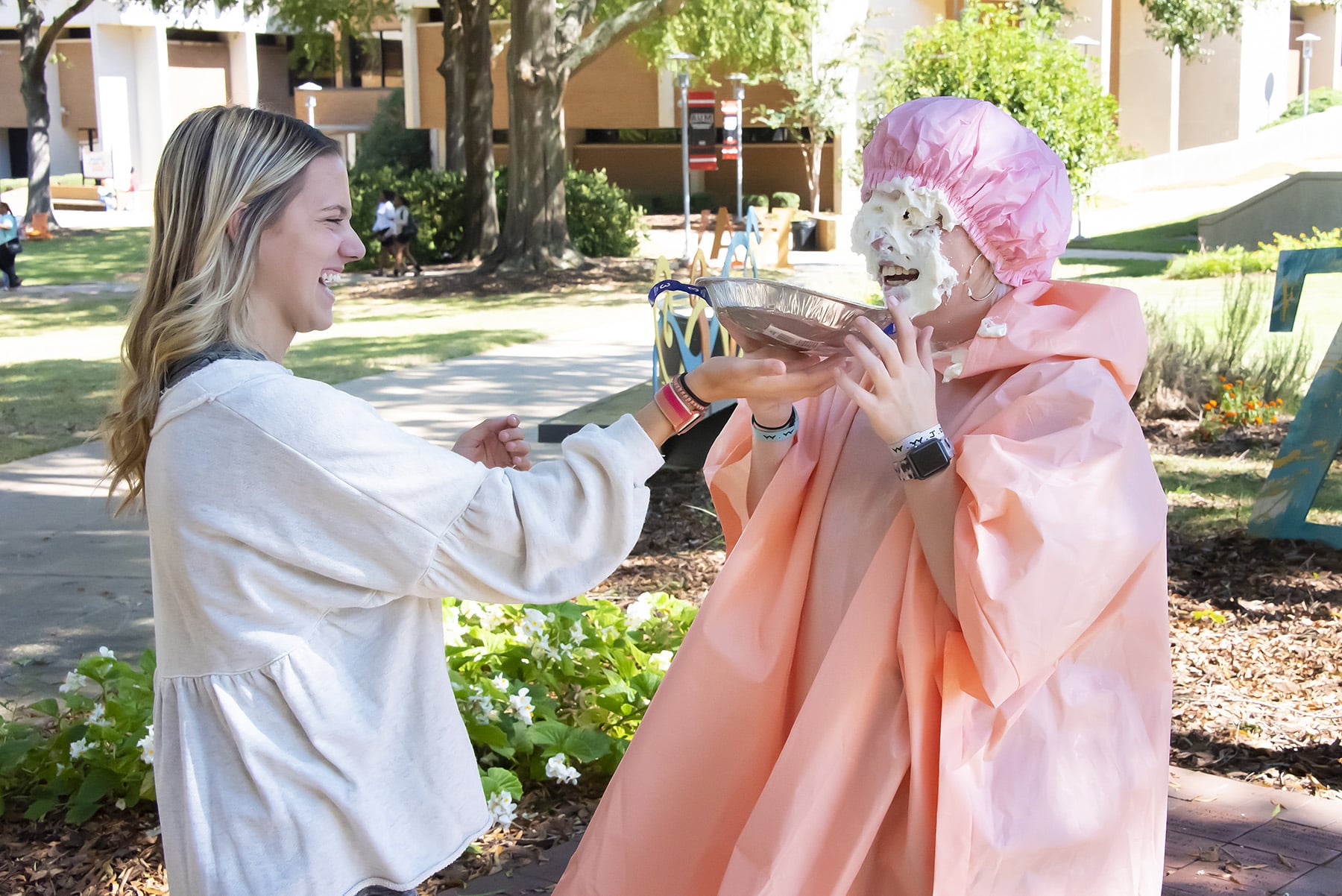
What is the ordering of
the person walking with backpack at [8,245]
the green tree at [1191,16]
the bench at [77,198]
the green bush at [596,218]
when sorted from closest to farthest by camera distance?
the person walking with backpack at [8,245]
the green bush at [596,218]
the green tree at [1191,16]
the bench at [77,198]

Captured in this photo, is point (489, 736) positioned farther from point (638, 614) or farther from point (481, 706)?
point (638, 614)

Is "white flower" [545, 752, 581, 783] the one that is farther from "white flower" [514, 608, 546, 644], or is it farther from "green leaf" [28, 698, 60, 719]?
"green leaf" [28, 698, 60, 719]

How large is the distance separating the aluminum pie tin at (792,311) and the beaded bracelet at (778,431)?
1.08 feet

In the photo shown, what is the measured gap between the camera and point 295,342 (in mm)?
14242

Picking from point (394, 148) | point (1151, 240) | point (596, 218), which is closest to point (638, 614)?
point (596, 218)

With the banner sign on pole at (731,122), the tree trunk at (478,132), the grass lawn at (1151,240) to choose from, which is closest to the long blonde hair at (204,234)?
the banner sign on pole at (731,122)

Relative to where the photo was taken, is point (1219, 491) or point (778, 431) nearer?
point (778, 431)

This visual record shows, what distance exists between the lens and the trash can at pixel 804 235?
25000 millimetres

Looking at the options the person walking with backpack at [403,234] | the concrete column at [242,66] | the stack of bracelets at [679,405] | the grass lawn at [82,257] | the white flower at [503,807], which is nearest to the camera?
the stack of bracelets at [679,405]

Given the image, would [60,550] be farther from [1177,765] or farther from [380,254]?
[380,254]

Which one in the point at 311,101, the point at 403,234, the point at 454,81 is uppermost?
the point at 311,101

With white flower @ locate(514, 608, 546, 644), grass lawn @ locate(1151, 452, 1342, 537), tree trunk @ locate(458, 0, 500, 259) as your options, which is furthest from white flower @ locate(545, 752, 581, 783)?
tree trunk @ locate(458, 0, 500, 259)

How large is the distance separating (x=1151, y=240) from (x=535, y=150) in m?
12.0

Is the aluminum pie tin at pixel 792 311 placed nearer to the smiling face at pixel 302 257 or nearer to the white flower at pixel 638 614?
the smiling face at pixel 302 257
